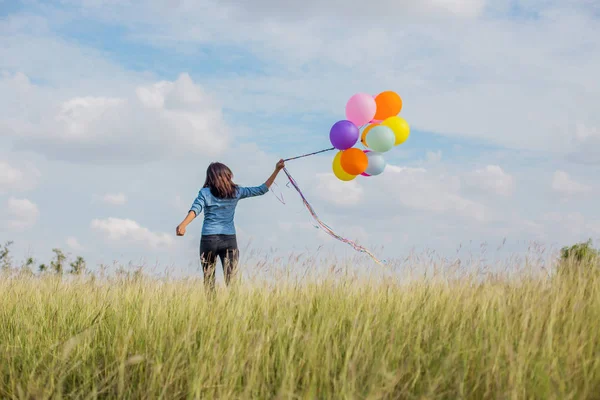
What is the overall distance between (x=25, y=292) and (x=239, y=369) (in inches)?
186

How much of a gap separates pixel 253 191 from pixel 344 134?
1.46 m

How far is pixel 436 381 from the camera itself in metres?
3.18

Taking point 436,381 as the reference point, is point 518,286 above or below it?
above

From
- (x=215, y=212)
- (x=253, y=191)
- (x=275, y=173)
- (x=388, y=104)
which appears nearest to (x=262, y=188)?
(x=253, y=191)

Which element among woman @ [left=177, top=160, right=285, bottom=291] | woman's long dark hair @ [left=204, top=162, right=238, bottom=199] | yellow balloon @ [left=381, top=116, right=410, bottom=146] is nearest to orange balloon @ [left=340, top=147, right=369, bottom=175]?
yellow balloon @ [left=381, top=116, right=410, bottom=146]

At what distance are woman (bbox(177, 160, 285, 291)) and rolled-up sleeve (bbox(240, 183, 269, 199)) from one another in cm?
2

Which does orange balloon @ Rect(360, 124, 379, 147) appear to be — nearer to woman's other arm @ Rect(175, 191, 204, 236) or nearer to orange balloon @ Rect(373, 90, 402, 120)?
orange balloon @ Rect(373, 90, 402, 120)

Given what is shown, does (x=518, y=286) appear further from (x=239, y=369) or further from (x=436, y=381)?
(x=239, y=369)

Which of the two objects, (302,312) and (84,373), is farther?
(302,312)

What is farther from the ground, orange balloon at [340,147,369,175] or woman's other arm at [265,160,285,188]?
orange balloon at [340,147,369,175]

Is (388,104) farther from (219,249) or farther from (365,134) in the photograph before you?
(219,249)

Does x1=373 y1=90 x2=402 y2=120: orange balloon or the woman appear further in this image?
x1=373 y1=90 x2=402 y2=120: orange balloon

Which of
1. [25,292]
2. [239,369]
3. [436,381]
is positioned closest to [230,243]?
[25,292]

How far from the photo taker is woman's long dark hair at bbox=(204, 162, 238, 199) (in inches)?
301
